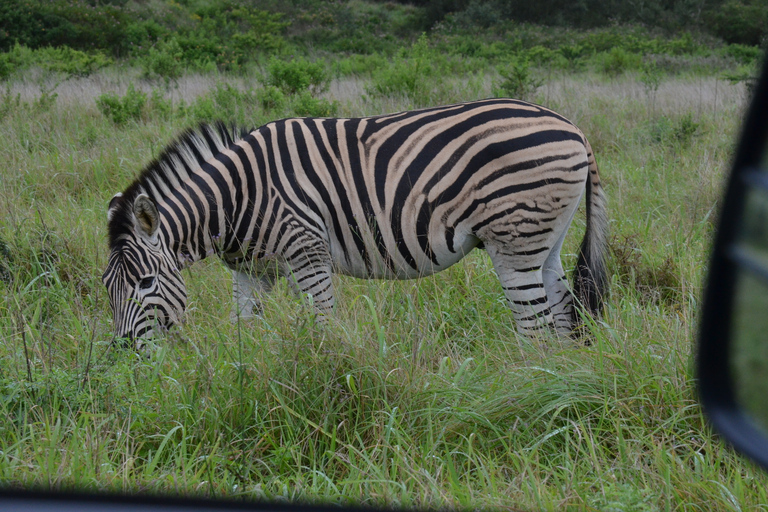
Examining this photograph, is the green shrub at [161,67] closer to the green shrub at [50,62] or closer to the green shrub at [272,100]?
the green shrub at [50,62]

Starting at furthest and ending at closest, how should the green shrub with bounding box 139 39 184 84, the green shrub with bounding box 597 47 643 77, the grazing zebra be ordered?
the green shrub with bounding box 597 47 643 77 → the green shrub with bounding box 139 39 184 84 → the grazing zebra

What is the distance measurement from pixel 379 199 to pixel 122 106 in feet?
20.5

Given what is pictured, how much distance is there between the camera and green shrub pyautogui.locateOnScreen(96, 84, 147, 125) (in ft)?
28.2

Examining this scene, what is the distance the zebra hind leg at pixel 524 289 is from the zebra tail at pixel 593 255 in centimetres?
25

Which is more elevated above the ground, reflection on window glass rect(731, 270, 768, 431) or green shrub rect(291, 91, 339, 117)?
reflection on window glass rect(731, 270, 768, 431)

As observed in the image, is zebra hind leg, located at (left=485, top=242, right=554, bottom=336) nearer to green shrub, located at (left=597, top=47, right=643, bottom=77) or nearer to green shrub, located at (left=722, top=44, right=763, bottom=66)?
green shrub, located at (left=597, top=47, right=643, bottom=77)

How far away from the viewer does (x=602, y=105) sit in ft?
32.0

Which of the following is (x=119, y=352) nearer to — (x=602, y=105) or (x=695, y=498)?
(x=695, y=498)

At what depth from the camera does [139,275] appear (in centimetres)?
335

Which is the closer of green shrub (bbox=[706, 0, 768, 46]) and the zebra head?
the zebra head

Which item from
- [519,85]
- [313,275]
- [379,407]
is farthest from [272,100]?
[379,407]

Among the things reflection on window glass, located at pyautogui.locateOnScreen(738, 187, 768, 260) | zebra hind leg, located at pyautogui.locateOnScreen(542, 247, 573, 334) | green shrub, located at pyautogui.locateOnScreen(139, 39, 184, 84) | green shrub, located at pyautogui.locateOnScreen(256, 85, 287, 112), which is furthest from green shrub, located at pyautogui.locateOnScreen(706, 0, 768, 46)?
reflection on window glass, located at pyautogui.locateOnScreen(738, 187, 768, 260)

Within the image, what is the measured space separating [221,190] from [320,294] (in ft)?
2.84

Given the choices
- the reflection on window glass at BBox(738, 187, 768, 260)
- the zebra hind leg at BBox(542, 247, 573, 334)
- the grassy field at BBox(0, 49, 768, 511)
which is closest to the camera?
the reflection on window glass at BBox(738, 187, 768, 260)
